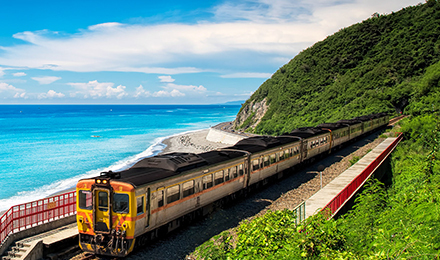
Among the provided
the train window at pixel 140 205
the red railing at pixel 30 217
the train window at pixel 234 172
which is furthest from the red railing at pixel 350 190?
the red railing at pixel 30 217

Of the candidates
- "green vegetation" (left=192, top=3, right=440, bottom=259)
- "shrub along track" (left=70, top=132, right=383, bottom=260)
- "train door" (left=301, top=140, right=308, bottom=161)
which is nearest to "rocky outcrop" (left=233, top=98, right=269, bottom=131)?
"green vegetation" (left=192, top=3, right=440, bottom=259)

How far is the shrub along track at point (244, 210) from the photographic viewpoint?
39.0ft

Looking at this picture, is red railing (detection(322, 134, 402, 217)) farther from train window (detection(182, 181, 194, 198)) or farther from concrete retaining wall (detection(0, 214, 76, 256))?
concrete retaining wall (detection(0, 214, 76, 256))

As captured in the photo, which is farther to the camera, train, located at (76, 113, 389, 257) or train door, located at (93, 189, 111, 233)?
train door, located at (93, 189, 111, 233)

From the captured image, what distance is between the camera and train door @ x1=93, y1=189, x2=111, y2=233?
1096 centimetres

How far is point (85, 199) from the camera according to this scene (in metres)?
11.3

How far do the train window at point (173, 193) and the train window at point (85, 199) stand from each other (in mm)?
2603

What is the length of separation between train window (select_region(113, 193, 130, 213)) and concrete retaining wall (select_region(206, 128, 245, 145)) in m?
47.4

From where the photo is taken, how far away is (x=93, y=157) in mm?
55344

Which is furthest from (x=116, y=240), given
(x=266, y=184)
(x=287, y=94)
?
(x=287, y=94)

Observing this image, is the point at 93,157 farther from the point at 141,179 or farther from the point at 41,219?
the point at 141,179

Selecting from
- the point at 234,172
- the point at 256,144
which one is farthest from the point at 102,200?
the point at 256,144

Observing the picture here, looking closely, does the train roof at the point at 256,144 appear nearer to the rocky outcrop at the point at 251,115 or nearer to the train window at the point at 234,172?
the train window at the point at 234,172

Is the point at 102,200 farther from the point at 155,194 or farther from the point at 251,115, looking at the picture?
the point at 251,115
